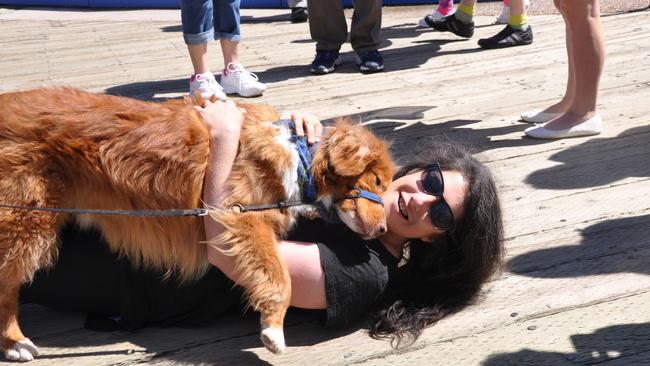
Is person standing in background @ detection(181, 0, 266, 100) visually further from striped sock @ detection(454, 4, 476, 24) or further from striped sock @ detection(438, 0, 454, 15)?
striped sock @ detection(438, 0, 454, 15)

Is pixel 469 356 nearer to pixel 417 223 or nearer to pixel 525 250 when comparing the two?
pixel 417 223

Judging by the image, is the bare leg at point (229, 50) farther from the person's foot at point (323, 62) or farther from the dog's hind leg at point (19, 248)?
the dog's hind leg at point (19, 248)

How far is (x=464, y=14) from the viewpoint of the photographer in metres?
7.05

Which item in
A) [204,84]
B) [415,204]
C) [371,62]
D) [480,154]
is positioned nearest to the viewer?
[415,204]

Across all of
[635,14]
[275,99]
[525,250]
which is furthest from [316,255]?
[635,14]

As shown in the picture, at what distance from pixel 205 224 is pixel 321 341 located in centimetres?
58

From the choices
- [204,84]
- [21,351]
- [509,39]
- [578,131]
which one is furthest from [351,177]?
[509,39]

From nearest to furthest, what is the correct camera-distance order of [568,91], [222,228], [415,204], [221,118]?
1. [222,228]
2. [221,118]
3. [415,204]
4. [568,91]

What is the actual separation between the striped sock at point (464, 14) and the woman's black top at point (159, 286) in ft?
14.9

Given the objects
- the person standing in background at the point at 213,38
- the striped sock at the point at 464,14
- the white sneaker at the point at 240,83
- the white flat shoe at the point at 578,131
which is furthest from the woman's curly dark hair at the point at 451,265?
the striped sock at the point at 464,14

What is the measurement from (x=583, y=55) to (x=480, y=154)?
2.68ft

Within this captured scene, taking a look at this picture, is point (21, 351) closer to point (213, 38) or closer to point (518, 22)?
point (213, 38)

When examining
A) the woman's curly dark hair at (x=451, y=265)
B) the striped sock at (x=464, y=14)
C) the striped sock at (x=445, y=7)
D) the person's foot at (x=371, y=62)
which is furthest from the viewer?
the striped sock at (x=445, y=7)

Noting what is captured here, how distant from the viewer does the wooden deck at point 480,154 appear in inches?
107
